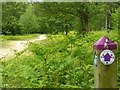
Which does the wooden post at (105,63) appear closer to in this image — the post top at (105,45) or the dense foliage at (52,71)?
the post top at (105,45)

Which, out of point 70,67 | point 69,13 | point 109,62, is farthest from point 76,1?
point 109,62

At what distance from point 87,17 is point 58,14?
2.31 m

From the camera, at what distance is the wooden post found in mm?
2221

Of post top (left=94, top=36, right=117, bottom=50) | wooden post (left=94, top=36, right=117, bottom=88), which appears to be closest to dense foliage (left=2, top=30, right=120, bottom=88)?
wooden post (left=94, top=36, right=117, bottom=88)

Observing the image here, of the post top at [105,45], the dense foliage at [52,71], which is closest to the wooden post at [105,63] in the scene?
the post top at [105,45]

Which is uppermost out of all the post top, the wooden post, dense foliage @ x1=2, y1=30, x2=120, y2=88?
the post top

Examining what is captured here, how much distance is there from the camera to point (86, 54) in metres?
4.27

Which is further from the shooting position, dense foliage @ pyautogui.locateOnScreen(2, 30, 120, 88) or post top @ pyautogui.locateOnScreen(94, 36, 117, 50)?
dense foliage @ pyautogui.locateOnScreen(2, 30, 120, 88)

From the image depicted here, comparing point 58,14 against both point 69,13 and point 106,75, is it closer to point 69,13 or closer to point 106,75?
point 69,13

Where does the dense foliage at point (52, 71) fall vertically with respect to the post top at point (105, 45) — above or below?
below

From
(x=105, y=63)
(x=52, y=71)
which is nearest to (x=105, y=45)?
(x=105, y=63)

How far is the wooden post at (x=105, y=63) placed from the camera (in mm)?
2221

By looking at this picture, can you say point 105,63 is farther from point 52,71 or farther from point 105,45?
point 52,71

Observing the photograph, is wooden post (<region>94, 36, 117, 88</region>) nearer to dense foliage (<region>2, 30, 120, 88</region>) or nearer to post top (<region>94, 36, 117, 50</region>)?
post top (<region>94, 36, 117, 50</region>)
